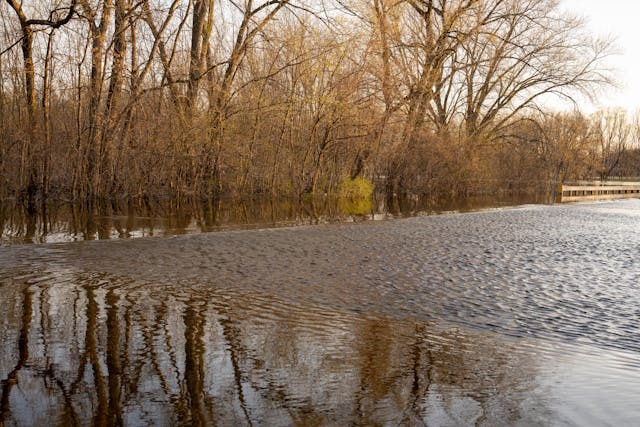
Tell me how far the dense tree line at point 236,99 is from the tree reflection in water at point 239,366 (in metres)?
12.6

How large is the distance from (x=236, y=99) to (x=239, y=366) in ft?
58.6

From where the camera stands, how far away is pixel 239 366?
4.45 m

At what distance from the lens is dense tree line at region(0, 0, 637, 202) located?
18.0 metres

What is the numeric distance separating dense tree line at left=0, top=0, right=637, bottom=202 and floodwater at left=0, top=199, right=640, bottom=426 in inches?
361

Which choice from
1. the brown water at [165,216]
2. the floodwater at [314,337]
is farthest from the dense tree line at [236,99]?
the floodwater at [314,337]

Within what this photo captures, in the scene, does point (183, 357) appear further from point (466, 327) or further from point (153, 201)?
point (153, 201)

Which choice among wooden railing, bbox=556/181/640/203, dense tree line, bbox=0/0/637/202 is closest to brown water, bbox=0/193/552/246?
dense tree line, bbox=0/0/637/202

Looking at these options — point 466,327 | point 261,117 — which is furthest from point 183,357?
point 261,117

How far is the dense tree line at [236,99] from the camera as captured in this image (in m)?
18.0

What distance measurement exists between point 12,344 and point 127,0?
1799cm

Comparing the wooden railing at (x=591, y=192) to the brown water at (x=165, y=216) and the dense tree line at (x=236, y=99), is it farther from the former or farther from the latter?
the brown water at (x=165, y=216)

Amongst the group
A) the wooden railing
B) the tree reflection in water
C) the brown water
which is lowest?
the tree reflection in water

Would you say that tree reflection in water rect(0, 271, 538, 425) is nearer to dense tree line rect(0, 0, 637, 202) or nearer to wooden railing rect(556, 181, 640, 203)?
dense tree line rect(0, 0, 637, 202)

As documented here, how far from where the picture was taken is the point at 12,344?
15.8 ft
